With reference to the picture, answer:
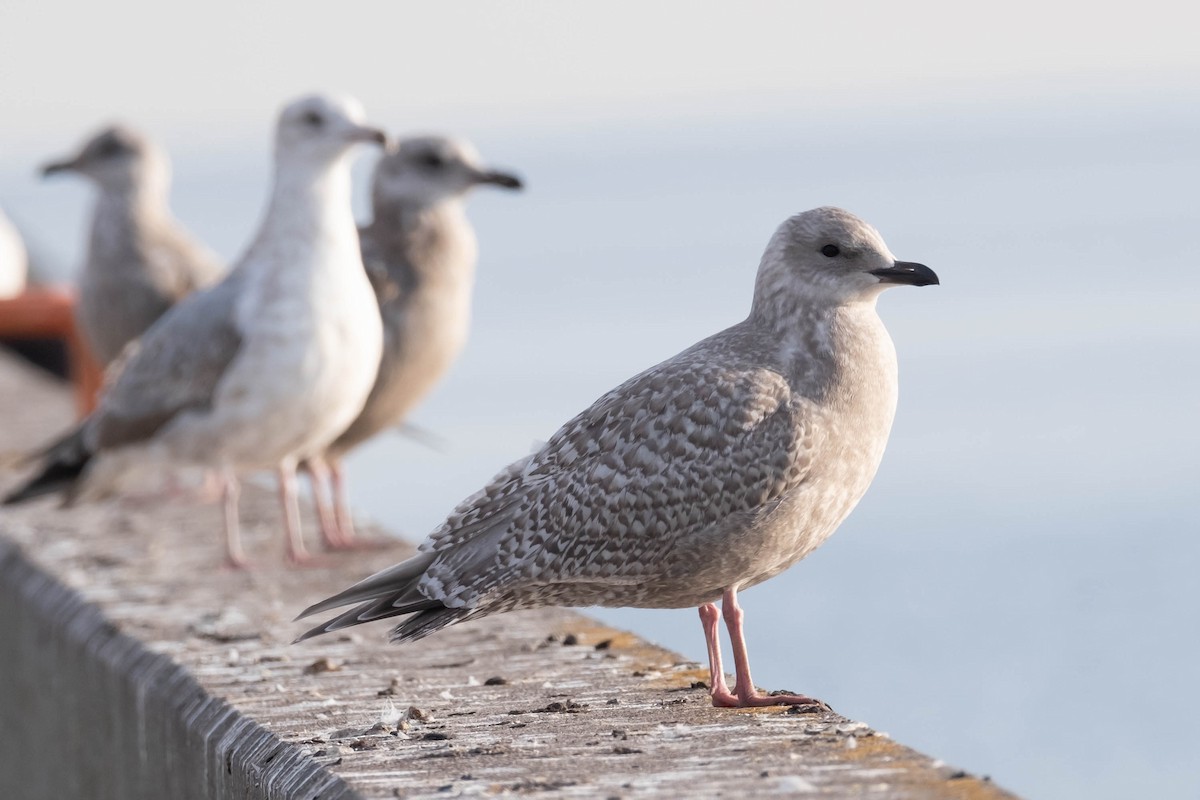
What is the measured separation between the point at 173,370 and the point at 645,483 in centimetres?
341

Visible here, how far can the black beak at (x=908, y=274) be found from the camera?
15.4 ft

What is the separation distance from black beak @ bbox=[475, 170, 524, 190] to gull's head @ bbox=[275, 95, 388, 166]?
790 mm

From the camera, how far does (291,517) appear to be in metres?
7.62

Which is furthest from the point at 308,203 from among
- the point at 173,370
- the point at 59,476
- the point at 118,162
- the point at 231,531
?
the point at 118,162

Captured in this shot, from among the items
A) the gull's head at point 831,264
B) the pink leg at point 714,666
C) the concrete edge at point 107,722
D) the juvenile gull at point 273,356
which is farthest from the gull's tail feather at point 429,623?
the juvenile gull at point 273,356

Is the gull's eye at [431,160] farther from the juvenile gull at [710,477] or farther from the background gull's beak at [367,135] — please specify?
the juvenile gull at [710,477]

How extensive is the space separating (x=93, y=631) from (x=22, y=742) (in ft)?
3.23

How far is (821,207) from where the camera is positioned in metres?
4.88

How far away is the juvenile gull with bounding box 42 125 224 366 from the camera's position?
9742 millimetres

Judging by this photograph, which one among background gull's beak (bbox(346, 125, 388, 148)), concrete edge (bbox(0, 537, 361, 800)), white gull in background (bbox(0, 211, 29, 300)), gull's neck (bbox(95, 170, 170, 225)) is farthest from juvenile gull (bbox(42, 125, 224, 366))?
white gull in background (bbox(0, 211, 29, 300))

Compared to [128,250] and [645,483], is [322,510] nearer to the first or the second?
[128,250]

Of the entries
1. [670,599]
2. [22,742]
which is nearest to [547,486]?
[670,599]

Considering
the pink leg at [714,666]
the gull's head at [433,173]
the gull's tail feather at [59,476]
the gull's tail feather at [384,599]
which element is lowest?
the gull's tail feather at [59,476]

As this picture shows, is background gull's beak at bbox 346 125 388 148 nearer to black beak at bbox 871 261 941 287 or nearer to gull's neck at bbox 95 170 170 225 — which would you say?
gull's neck at bbox 95 170 170 225
